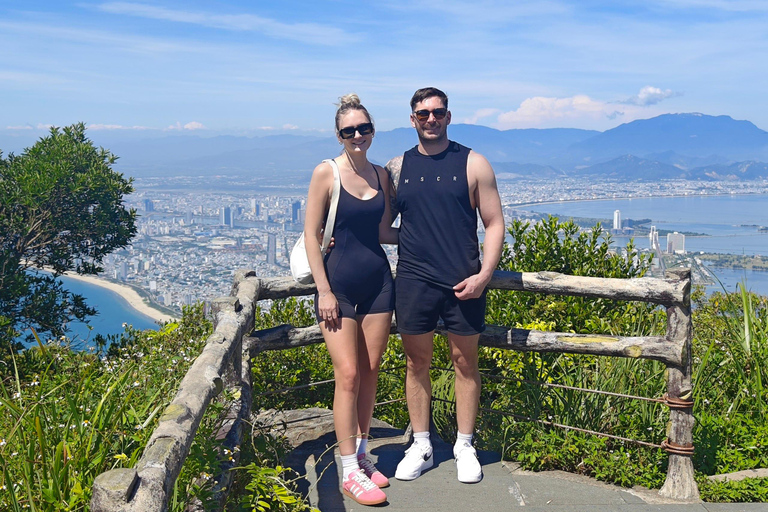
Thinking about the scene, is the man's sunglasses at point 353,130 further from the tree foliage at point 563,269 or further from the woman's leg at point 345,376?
the tree foliage at point 563,269

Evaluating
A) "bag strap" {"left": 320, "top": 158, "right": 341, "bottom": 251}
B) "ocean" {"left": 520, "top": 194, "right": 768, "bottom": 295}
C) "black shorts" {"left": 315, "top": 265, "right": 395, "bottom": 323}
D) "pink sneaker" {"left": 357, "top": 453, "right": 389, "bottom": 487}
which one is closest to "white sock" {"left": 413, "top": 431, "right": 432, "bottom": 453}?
"pink sneaker" {"left": 357, "top": 453, "right": 389, "bottom": 487}

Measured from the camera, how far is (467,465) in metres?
3.96

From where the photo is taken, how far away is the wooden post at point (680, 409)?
3.78 m

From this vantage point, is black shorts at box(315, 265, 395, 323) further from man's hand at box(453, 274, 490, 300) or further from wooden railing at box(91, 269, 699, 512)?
wooden railing at box(91, 269, 699, 512)

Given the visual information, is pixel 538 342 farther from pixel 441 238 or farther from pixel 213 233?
pixel 213 233

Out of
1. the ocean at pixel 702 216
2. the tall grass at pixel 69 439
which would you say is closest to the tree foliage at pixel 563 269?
the tall grass at pixel 69 439

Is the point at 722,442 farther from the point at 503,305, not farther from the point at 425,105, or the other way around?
the point at 425,105

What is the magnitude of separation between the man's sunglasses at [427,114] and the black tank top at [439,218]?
0.61 feet

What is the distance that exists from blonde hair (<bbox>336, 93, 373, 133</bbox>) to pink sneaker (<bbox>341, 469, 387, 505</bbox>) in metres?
1.83

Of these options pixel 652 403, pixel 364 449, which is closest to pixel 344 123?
pixel 364 449

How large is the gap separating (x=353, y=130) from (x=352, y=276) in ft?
2.50

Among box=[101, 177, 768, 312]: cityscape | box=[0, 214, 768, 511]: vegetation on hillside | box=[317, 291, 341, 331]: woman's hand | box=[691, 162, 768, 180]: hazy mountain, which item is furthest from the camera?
box=[691, 162, 768, 180]: hazy mountain

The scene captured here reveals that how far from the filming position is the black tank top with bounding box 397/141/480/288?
3.77 meters

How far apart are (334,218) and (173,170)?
133 meters
